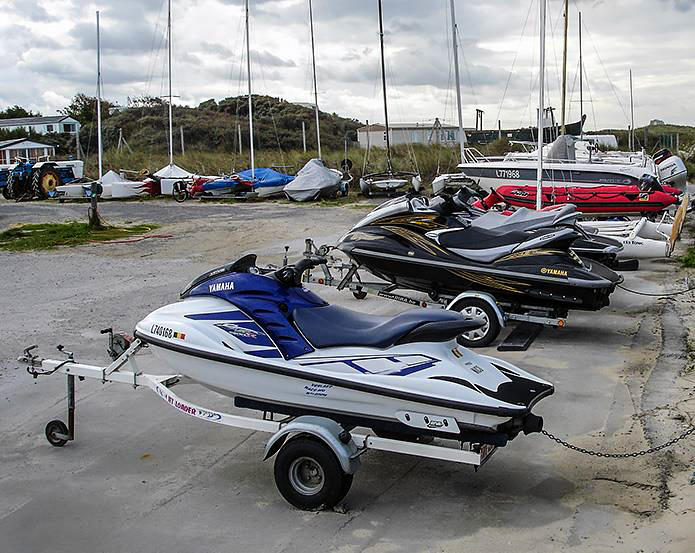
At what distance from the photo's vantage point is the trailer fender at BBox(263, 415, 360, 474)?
530 centimetres

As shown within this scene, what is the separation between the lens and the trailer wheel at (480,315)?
9555 millimetres

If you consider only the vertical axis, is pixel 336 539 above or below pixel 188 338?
below

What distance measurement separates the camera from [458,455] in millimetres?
5297

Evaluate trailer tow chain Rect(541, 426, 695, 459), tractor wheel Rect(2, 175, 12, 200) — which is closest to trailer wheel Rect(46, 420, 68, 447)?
trailer tow chain Rect(541, 426, 695, 459)

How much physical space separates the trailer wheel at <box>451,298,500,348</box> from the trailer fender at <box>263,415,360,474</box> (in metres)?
4.32

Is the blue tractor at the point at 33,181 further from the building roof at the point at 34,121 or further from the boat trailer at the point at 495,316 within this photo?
the building roof at the point at 34,121

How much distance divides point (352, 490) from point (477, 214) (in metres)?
6.29

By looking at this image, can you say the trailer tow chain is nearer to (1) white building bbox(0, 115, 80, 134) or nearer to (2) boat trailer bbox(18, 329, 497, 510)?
(2) boat trailer bbox(18, 329, 497, 510)

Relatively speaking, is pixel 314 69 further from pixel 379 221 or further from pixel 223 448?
pixel 223 448

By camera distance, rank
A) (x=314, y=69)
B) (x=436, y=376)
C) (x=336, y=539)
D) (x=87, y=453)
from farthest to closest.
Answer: (x=314, y=69), (x=87, y=453), (x=436, y=376), (x=336, y=539)

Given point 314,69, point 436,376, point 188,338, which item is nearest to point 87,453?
point 188,338

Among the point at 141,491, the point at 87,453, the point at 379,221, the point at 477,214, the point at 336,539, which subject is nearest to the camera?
the point at 336,539

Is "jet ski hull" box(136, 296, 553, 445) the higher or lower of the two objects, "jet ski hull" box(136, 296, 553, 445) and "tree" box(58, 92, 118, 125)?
the lower

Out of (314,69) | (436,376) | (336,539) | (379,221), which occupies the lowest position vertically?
(336,539)
